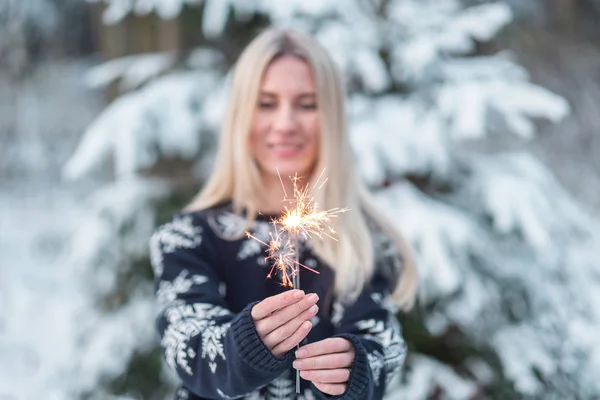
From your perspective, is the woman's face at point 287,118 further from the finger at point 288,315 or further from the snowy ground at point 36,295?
the snowy ground at point 36,295

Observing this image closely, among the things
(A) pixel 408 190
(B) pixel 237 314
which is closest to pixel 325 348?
(B) pixel 237 314

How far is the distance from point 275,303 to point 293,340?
0.05m

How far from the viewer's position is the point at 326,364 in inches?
29.7

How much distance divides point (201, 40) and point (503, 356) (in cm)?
131

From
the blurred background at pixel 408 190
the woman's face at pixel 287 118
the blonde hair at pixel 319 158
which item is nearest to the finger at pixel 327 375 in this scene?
the blonde hair at pixel 319 158

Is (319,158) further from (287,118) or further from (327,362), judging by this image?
(327,362)

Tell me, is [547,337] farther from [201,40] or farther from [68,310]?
[68,310]

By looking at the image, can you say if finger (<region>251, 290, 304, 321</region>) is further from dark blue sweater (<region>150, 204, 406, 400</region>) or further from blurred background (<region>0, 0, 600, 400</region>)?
blurred background (<region>0, 0, 600, 400</region>)

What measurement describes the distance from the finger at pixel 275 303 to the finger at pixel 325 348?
0.06 metres

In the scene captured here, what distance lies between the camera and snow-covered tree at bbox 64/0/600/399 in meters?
1.67

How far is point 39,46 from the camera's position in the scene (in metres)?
3.35

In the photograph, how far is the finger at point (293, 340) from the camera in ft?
2.38

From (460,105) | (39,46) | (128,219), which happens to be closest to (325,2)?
(460,105)

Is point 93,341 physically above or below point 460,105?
below
